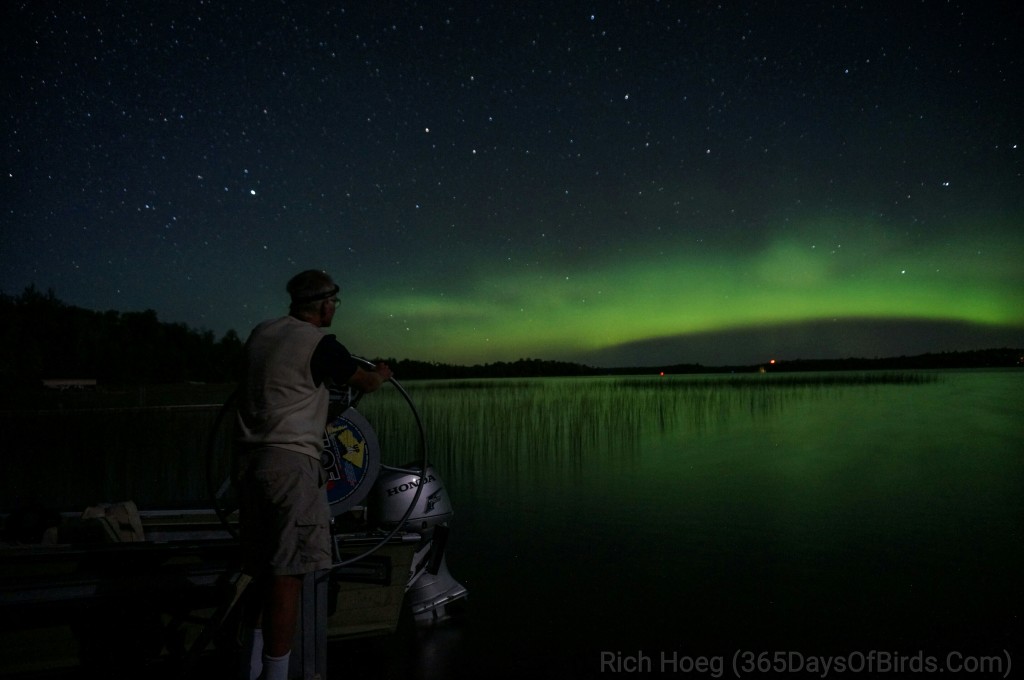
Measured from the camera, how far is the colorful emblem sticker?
167 inches

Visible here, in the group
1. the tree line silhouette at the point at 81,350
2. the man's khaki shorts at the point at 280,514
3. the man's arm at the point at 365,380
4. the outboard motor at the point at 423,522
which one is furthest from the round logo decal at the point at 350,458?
the tree line silhouette at the point at 81,350

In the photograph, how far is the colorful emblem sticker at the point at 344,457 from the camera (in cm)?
424

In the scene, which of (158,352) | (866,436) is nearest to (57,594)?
(866,436)

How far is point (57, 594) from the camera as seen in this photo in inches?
129

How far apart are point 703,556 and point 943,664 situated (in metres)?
3.75

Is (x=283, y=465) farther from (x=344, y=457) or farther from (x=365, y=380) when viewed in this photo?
(x=344, y=457)

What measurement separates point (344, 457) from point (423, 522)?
1.03 meters

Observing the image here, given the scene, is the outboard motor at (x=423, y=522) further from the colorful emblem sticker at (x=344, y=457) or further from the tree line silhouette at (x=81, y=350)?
the tree line silhouette at (x=81, y=350)

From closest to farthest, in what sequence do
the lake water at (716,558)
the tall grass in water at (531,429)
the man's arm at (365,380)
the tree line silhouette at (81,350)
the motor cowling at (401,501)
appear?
1. the man's arm at (365,380)
2. the motor cowling at (401,501)
3. the lake water at (716,558)
4. the tall grass in water at (531,429)
5. the tree line silhouette at (81,350)

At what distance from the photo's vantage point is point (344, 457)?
429 centimetres

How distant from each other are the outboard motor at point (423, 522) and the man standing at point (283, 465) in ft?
6.25

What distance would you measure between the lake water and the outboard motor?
31 cm

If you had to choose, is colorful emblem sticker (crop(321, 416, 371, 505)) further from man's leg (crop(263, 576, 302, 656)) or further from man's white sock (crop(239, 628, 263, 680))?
man's leg (crop(263, 576, 302, 656))

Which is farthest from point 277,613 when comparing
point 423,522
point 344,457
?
point 423,522
